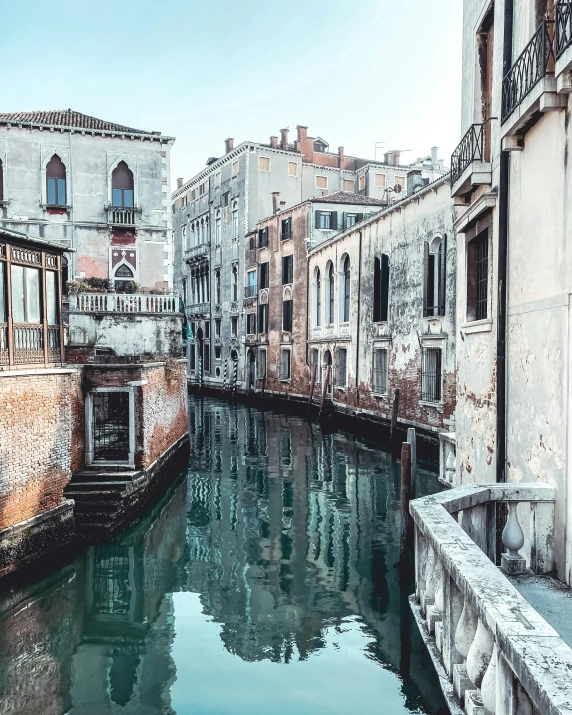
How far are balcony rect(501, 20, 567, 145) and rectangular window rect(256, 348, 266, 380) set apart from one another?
23.9m

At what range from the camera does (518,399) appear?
187 inches

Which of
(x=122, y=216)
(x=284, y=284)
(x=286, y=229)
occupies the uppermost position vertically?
(x=286, y=229)

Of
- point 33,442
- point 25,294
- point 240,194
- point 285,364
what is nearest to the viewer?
point 33,442

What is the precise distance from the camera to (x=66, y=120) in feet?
54.3

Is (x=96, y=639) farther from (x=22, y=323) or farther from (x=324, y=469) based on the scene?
(x=324, y=469)

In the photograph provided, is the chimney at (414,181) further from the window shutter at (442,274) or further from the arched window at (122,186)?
the arched window at (122,186)

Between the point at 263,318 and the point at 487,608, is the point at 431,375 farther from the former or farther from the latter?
the point at 263,318

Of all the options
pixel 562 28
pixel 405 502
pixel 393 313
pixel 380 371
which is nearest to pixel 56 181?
pixel 393 313

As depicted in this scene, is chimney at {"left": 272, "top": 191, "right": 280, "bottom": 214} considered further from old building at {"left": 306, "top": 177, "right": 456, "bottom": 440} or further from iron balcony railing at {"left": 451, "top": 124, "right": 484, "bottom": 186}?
iron balcony railing at {"left": 451, "top": 124, "right": 484, "bottom": 186}

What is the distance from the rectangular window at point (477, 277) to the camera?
605cm

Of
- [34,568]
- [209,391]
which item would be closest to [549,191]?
[34,568]

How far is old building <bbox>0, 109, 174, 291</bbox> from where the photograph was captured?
16.0 metres

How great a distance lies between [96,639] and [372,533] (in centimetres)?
442

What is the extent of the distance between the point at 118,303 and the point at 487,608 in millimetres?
13709
